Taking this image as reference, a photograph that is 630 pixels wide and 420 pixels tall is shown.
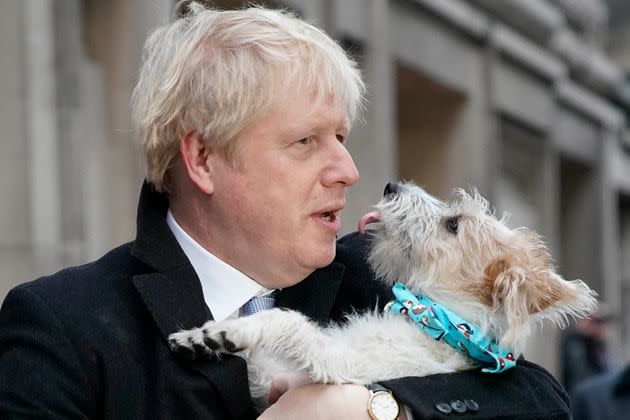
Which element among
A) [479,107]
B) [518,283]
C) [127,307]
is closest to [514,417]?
[518,283]

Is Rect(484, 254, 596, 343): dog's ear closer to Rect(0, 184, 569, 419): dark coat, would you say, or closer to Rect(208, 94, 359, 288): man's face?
Rect(0, 184, 569, 419): dark coat

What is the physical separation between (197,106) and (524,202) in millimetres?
18954

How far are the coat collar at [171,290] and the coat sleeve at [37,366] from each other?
0.94 feet

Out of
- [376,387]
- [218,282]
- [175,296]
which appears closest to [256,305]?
[218,282]

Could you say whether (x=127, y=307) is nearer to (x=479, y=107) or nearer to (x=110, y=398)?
(x=110, y=398)

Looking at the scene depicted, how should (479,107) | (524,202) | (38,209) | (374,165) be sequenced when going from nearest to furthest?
(38,209) → (374,165) → (479,107) → (524,202)

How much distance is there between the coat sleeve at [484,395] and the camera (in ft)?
12.6

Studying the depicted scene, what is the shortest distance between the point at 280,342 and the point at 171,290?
37 centimetres

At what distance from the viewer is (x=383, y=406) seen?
12.6ft

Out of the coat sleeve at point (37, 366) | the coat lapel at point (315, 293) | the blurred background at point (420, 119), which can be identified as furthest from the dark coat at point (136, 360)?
the blurred background at point (420, 119)

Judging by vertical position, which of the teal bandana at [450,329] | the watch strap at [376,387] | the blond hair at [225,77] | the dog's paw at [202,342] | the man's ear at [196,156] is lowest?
the watch strap at [376,387]

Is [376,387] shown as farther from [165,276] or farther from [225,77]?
[225,77]

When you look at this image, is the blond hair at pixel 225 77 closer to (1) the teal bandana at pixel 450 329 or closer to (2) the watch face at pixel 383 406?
(1) the teal bandana at pixel 450 329

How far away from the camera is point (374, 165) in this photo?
1527 centimetres
